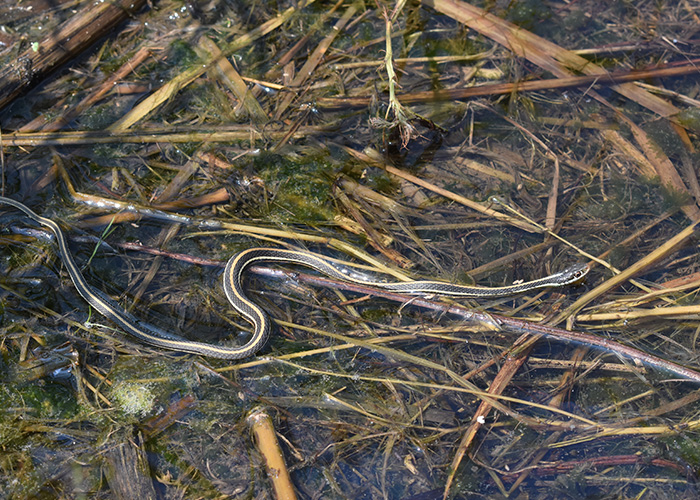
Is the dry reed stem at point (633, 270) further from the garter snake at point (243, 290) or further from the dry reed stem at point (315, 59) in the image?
the dry reed stem at point (315, 59)

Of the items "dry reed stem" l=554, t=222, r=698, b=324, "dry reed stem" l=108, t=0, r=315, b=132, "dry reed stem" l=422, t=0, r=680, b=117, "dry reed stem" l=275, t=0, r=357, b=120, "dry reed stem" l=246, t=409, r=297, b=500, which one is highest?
"dry reed stem" l=108, t=0, r=315, b=132

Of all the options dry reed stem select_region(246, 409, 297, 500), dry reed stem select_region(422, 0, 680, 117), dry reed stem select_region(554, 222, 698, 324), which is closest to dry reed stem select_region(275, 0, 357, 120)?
dry reed stem select_region(422, 0, 680, 117)

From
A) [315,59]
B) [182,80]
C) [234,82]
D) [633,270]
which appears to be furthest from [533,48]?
[182,80]

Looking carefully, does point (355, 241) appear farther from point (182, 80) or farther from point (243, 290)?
point (182, 80)

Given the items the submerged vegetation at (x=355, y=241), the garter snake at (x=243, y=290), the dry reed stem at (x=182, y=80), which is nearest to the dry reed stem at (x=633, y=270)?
the submerged vegetation at (x=355, y=241)

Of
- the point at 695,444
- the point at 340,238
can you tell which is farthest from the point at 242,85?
the point at 695,444

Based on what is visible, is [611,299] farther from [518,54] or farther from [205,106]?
[205,106]

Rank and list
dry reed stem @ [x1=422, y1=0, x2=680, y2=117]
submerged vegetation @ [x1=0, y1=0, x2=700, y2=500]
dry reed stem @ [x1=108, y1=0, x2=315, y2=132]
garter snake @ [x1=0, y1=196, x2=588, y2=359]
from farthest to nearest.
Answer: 1. dry reed stem @ [x1=422, y1=0, x2=680, y2=117]
2. dry reed stem @ [x1=108, y1=0, x2=315, y2=132]
3. garter snake @ [x1=0, y1=196, x2=588, y2=359]
4. submerged vegetation @ [x1=0, y1=0, x2=700, y2=500]

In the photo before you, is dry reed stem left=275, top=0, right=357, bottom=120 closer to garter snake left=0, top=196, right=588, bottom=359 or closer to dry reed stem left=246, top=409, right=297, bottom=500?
garter snake left=0, top=196, right=588, bottom=359
